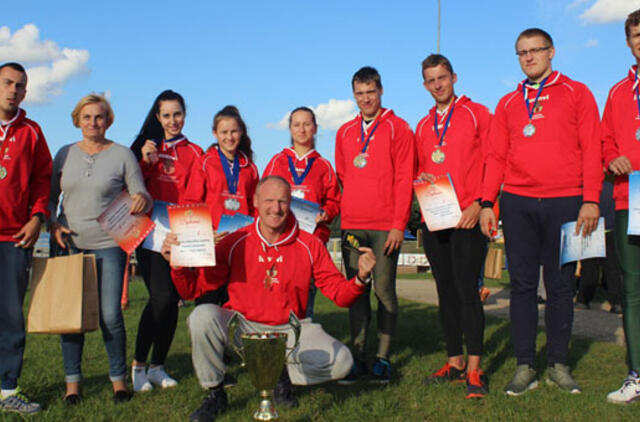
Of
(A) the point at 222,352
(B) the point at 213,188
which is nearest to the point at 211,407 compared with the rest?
(A) the point at 222,352

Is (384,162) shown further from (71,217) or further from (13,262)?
(13,262)

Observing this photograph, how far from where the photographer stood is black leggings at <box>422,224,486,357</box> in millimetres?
4945

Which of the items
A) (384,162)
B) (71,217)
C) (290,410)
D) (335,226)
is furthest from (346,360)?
(335,226)

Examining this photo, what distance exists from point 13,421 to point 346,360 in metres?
2.39

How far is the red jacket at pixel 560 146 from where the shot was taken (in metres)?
4.59

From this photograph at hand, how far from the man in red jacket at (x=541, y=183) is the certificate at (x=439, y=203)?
0.25 m

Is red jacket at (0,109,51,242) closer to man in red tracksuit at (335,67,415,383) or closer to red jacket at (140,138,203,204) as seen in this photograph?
red jacket at (140,138,203,204)

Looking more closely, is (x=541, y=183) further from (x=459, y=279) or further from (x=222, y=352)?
(x=222, y=352)

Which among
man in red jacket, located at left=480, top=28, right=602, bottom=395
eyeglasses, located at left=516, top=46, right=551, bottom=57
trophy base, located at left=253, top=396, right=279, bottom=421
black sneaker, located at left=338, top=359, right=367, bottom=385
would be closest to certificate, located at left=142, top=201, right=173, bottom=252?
trophy base, located at left=253, top=396, right=279, bottom=421

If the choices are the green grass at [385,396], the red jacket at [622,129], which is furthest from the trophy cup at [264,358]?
the red jacket at [622,129]

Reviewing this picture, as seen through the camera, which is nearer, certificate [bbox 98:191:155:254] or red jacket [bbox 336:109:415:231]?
certificate [bbox 98:191:155:254]

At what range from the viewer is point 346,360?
4.09m

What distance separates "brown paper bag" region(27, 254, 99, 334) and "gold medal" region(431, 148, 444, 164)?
284 cm

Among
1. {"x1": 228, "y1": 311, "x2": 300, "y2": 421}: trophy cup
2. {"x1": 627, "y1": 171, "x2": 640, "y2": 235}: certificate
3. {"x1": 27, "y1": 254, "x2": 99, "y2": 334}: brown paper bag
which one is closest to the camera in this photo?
{"x1": 228, "y1": 311, "x2": 300, "y2": 421}: trophy cup
